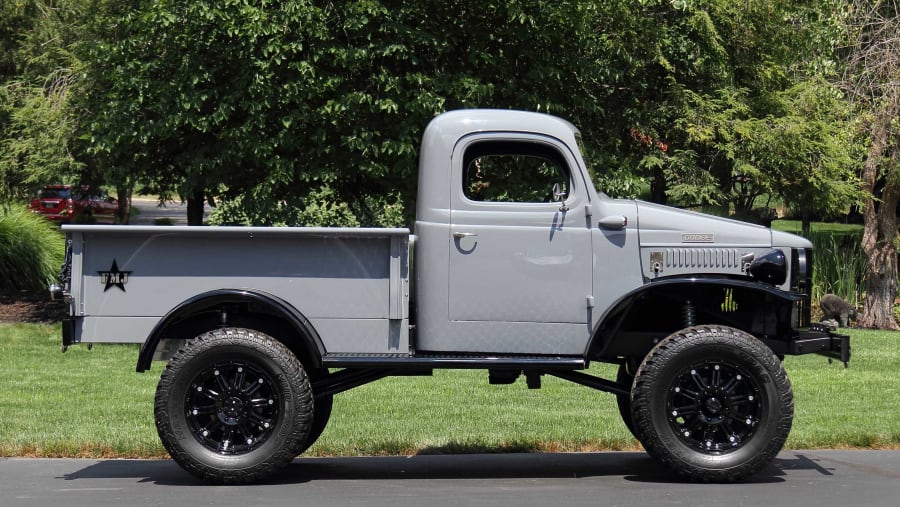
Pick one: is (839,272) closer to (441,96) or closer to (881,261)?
(881,261)

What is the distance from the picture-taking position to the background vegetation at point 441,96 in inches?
584

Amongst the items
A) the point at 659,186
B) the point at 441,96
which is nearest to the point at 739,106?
the point at 659,186

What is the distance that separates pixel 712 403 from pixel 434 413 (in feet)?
11.7

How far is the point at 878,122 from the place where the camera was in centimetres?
1964

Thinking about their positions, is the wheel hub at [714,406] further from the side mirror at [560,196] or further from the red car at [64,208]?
the red car at [64,208]

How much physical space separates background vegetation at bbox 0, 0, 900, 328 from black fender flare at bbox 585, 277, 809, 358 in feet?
19.6

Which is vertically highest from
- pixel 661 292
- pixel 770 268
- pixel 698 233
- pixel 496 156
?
pixel 496 156

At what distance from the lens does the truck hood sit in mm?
7777

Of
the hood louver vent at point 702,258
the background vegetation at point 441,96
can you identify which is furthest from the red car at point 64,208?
the hood louver vent at point 702,258

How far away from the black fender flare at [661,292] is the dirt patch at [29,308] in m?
14.0

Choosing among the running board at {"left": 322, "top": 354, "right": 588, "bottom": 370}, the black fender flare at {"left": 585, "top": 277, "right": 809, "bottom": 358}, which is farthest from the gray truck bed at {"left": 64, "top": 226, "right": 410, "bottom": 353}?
the black fender flare at {"left": 585, "top": 277, "right": 809, "bottom": 358}

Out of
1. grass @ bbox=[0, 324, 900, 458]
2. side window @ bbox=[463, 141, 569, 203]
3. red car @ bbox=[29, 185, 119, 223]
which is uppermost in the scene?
red car @ bbox=[29, 185, 119, 223]

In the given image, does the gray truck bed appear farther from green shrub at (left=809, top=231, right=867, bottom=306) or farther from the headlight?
green shrub at (left=809, top=231, right=867, bottom=306)

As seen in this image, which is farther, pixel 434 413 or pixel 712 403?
pixel 434 413
